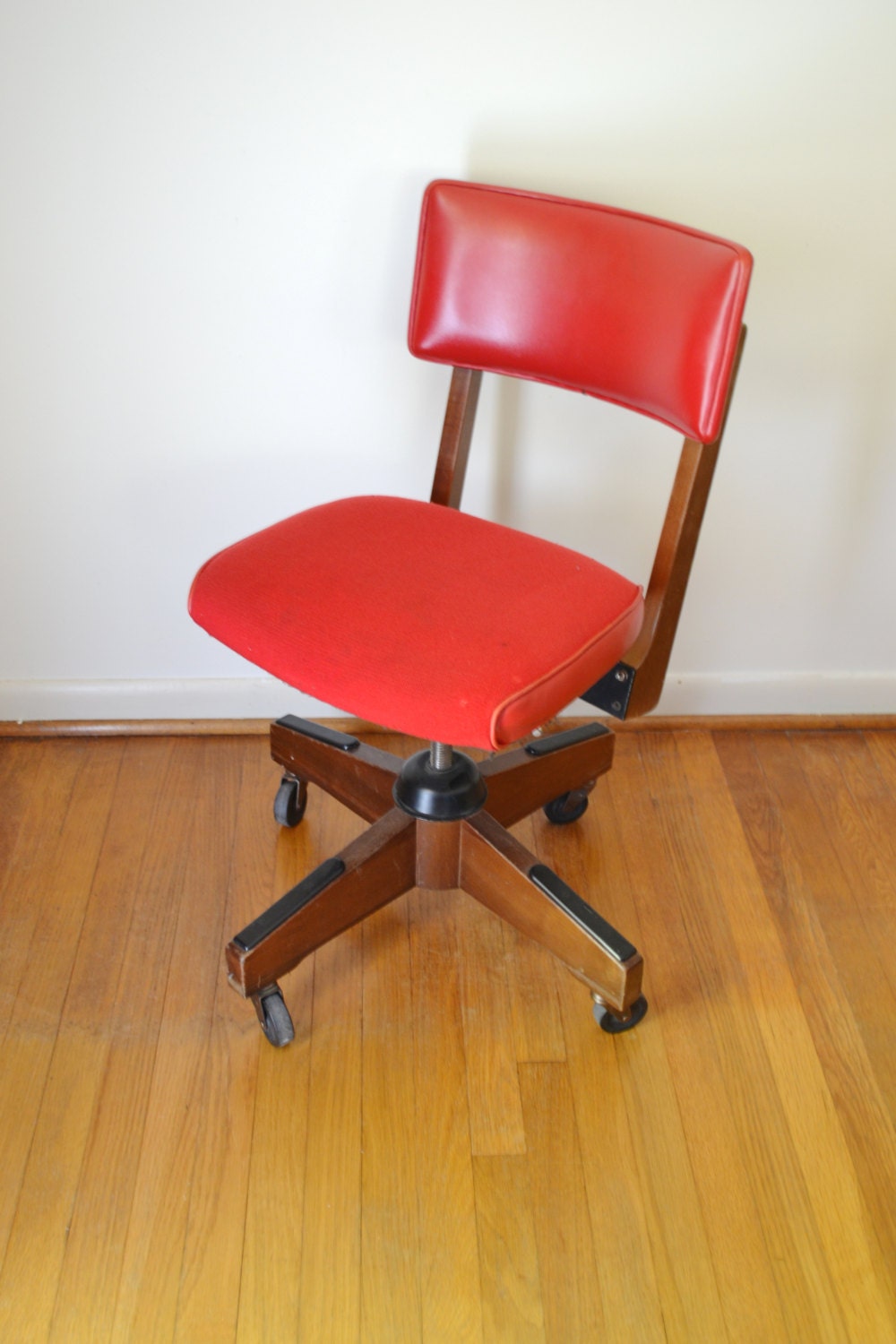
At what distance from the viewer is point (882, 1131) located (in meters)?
Result: 1.38

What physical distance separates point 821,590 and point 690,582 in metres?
0.21

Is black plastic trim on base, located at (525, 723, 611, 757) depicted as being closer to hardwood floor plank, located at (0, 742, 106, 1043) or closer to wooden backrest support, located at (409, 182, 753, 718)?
wooden backrest support, located at (409, 182, 753, 718)

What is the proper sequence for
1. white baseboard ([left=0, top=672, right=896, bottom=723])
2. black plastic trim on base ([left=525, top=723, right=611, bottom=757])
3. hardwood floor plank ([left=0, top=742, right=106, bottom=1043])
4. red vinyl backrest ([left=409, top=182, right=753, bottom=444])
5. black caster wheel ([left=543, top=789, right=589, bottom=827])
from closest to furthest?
red vinyl backrest ([left=409, top=182, right=753, bottom=444]) < hardwood floor plank ([left=0, top=742, right=106, bottom=1043]) < black plastic trim on base ([left=525, top=723, right=611, bottom=757]) < black caster wheel ([left=543, top=789, right=589, bottom=827]) < white baseboard ([left=0, top=672, right=896, bottom=723])

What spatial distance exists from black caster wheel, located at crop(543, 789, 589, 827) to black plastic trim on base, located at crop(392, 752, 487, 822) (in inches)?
9.2

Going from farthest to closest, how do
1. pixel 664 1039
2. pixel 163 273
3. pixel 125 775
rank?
pixel 125 775, pixel 163 273, pixel 664 1039

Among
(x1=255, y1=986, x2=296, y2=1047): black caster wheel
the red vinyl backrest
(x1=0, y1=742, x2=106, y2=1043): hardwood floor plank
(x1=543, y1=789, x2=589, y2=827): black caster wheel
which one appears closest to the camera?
the red vinyl backrest

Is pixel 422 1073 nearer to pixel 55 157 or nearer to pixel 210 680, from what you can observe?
pixel 210 680

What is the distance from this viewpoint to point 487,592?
1338 mm

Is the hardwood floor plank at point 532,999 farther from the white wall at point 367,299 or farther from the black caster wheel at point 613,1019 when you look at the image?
the white wall at point 367,299

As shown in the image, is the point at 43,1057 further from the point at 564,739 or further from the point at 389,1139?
the point at 564,739

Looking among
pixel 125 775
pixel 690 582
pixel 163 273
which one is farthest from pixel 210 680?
pixel 690 582

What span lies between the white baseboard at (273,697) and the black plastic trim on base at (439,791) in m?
0.45

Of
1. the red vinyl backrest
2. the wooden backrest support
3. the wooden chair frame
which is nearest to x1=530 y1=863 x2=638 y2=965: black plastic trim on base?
the wooden chair frame

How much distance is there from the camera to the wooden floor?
4.03ft
